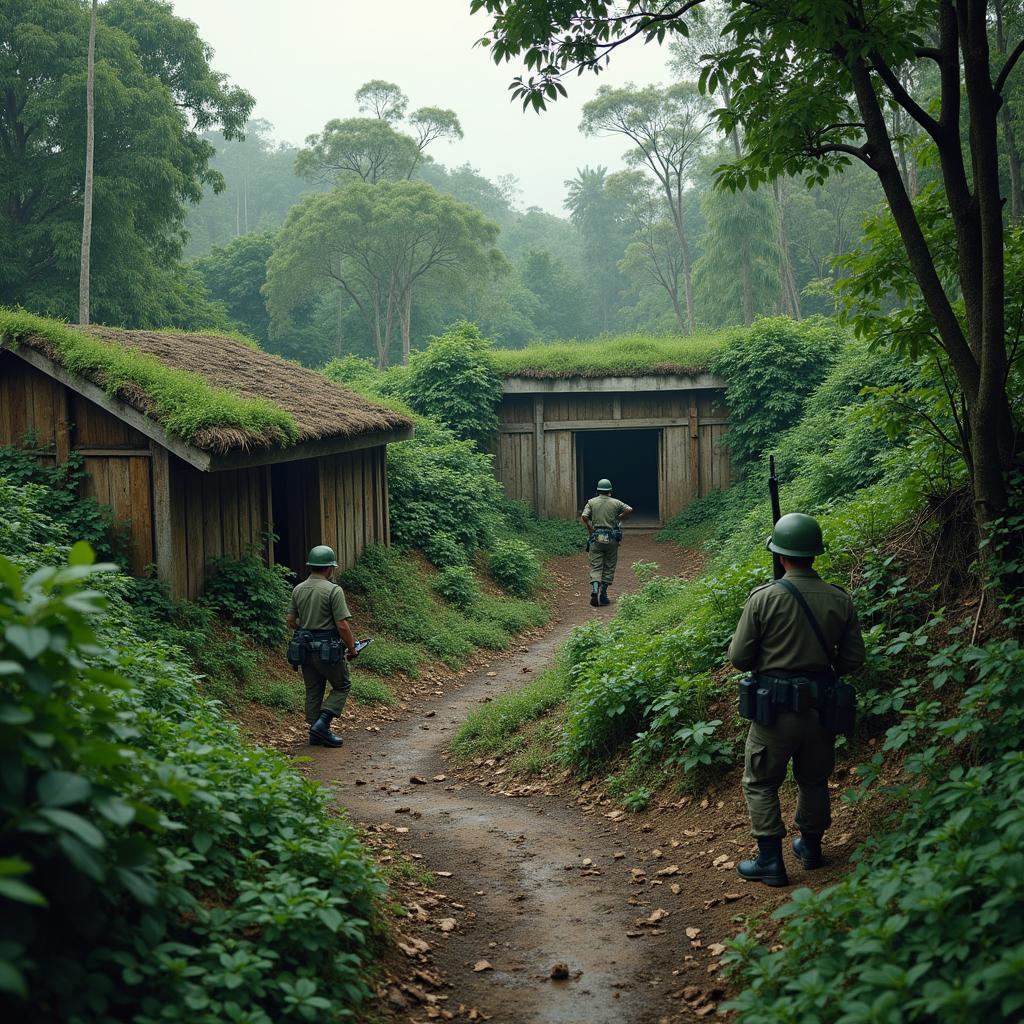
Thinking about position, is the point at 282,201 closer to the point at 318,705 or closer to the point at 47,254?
the point at 47,254

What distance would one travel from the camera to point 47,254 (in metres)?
28.0

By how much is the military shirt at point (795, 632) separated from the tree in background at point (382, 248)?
38706 millimetres

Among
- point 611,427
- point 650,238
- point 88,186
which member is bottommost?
point 611,427

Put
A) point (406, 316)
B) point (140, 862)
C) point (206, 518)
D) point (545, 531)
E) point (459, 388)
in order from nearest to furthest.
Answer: point (140, 862) → point (206, 518) → point (545, 531) → point (459, 388) → point (406, 316)

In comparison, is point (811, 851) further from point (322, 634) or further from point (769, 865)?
point (322, 634)

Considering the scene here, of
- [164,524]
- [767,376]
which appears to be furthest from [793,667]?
[767,376]

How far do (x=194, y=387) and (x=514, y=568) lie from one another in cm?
817

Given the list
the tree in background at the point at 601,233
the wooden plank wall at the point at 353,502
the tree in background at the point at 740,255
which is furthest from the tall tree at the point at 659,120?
the wooden plank wall at the point at 353,502

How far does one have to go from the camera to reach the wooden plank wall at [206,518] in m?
11.0

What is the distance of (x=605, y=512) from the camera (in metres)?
15.9

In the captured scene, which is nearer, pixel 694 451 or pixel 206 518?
pixel 206 518

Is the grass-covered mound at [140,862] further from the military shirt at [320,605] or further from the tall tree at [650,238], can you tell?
the tall tree at [650,238]

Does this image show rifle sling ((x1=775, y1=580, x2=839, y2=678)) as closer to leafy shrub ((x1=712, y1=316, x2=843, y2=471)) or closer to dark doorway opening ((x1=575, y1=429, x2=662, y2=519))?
leafy shrub ((x1=712, y1=316, x2=843, y2=471))

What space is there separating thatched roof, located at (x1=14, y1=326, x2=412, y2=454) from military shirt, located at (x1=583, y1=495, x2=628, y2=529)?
325 centimetres
